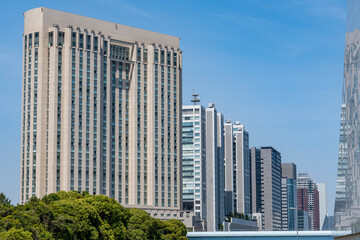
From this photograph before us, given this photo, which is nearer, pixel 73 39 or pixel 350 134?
pixel 350 134

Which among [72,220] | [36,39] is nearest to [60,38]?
[36,39]

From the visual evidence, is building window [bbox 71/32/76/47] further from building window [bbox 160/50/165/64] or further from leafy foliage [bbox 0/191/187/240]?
leafy foliage [bbox 0/191/187/240]

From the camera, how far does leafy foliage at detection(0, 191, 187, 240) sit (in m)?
63.3

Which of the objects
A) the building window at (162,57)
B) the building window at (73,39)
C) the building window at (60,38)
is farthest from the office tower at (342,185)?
the building window at (162,57)

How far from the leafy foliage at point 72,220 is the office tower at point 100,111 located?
46805 mm

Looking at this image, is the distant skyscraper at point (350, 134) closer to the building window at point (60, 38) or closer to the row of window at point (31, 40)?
the building window at point (60, 38)

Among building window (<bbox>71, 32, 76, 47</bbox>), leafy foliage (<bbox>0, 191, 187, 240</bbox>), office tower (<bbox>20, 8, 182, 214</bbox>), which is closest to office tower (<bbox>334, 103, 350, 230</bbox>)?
leafy foliage (<bbox>0, 191, 187, 240</bbox>)

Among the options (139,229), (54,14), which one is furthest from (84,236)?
(54,14)

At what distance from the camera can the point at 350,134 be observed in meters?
55.6

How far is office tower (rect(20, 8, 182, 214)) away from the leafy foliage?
46805 millimetres

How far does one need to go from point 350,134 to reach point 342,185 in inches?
253

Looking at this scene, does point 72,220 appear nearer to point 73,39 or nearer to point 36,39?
point 73,39

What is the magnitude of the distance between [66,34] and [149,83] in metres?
24.2

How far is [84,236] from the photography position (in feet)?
250
